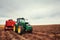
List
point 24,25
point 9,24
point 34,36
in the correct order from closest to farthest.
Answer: point 34,36, point 24,25, point 9,24

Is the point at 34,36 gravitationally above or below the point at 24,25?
below

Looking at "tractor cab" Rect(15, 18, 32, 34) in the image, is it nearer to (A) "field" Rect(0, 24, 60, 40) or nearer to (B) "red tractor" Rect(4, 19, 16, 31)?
(A) "field" Rect(0, 24, 60, 40)

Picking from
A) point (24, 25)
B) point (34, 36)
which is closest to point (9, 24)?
point (24, 25)

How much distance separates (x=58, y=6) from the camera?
8.91 meters

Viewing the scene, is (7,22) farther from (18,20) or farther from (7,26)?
(18,20)

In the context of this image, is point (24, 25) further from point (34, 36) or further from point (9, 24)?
point (9, 24)

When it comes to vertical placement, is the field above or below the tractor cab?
below

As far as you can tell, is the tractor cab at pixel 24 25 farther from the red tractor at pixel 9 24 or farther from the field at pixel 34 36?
the red tractor at pixel 9 24

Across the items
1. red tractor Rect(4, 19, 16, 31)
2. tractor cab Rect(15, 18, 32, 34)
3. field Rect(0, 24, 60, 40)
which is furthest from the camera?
red tractor Rect(4, 19, 16, 31)

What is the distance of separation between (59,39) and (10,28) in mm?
5797

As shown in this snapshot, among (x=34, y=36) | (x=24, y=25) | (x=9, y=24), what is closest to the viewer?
(x=34, y=36)

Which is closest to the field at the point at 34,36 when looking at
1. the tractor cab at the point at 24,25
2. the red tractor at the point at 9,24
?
the tractor cab at the point at 24,25

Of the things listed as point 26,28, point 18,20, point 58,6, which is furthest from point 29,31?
point 58,6

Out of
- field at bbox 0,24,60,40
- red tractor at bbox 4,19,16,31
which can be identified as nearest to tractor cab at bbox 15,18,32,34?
field at bbox 0,24,60,40
